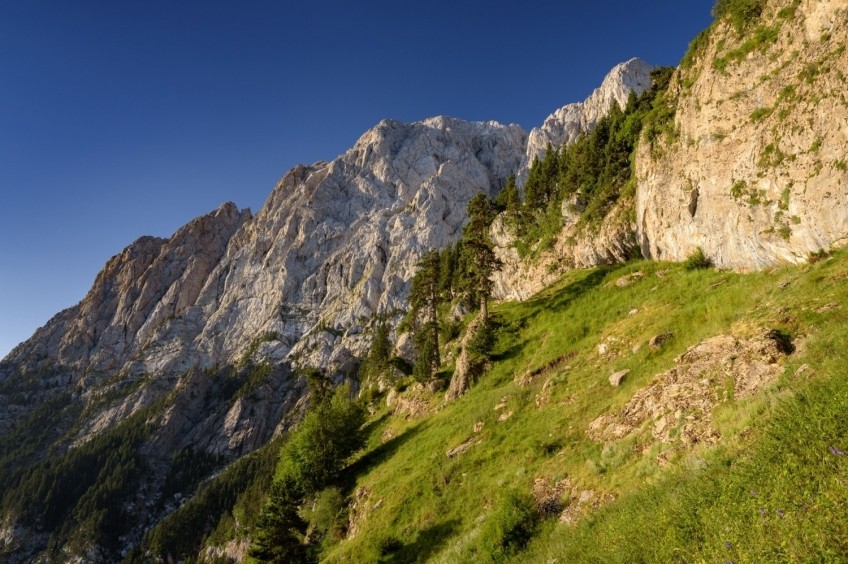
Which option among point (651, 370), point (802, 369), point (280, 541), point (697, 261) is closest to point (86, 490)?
point (280, 541)

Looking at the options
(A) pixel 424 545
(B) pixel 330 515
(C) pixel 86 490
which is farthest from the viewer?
(C) pixel 86 490

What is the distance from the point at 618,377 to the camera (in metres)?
22.4

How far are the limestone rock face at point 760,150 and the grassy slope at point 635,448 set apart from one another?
238 cm

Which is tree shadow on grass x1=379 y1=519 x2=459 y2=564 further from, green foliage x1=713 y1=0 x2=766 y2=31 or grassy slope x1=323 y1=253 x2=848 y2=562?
green foliage x1=713 y1=0 x2=766 y2=31

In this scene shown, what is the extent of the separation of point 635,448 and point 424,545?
1138cm

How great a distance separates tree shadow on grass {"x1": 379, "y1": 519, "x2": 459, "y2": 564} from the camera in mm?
19734

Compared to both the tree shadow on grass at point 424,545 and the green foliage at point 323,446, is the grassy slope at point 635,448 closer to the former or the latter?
the tree shadow on grass at point 424,545

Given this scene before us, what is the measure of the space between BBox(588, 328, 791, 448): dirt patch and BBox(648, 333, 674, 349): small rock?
12.8 feet

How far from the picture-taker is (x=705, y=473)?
973 centimetres

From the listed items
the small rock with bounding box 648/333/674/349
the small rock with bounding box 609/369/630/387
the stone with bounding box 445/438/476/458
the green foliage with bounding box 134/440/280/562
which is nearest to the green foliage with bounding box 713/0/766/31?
the small rock with bounding box 648/333/674/349

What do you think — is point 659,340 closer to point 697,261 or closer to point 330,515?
point 697,261

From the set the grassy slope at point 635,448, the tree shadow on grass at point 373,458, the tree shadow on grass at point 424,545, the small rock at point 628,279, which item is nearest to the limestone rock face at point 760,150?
the grassy slope at point 635,448

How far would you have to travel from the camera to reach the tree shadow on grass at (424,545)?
64.7 feet

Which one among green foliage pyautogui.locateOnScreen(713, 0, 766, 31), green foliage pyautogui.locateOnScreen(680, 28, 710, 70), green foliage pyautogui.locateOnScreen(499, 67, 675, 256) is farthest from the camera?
green foliage pyautogui.locateOnScreen(499, 67, 675, 256)
